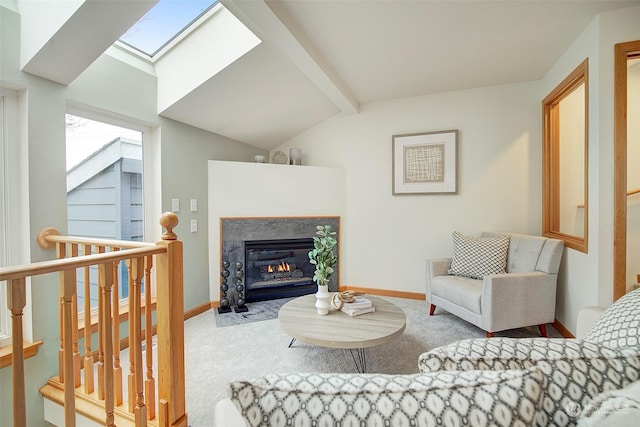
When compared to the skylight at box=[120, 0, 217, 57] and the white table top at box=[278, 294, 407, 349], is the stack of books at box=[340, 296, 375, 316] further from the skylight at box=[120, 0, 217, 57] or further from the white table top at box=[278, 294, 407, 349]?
the skylight at box=[120, 0, 217, 57]

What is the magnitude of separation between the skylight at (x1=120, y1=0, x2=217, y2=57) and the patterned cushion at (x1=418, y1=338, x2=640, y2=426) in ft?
9.00

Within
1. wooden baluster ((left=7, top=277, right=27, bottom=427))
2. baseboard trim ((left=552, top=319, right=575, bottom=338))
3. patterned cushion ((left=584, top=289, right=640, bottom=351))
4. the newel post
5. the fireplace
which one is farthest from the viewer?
the fireplace

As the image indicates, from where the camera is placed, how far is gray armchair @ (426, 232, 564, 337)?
2.21 metres

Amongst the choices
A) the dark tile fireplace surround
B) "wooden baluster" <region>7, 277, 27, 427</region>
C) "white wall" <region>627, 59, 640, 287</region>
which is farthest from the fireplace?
"white wall" <region>627, 59, 640, 287</region>

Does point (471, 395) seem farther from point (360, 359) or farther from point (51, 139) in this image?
point (51, 139)

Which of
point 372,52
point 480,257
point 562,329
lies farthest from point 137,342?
point 562,329

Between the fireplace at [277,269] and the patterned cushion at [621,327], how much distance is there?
2857mm

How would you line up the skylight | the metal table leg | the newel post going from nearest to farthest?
the newel post < the metal table leg < the skylight

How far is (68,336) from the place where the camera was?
1126mm

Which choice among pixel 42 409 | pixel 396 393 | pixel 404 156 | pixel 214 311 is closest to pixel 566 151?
pixel 404 156

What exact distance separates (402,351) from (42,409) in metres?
2.44

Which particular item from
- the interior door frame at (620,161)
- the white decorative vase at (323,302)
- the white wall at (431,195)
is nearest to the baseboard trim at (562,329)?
the interior door frame at (620,161)

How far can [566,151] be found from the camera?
276 cm

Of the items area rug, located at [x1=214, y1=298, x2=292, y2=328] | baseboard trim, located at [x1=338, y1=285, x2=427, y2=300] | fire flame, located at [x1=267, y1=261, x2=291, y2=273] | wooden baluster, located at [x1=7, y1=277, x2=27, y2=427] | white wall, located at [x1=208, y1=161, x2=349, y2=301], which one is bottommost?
area rug, located at [x1=214, y1=298, x2=292, y2=328]
